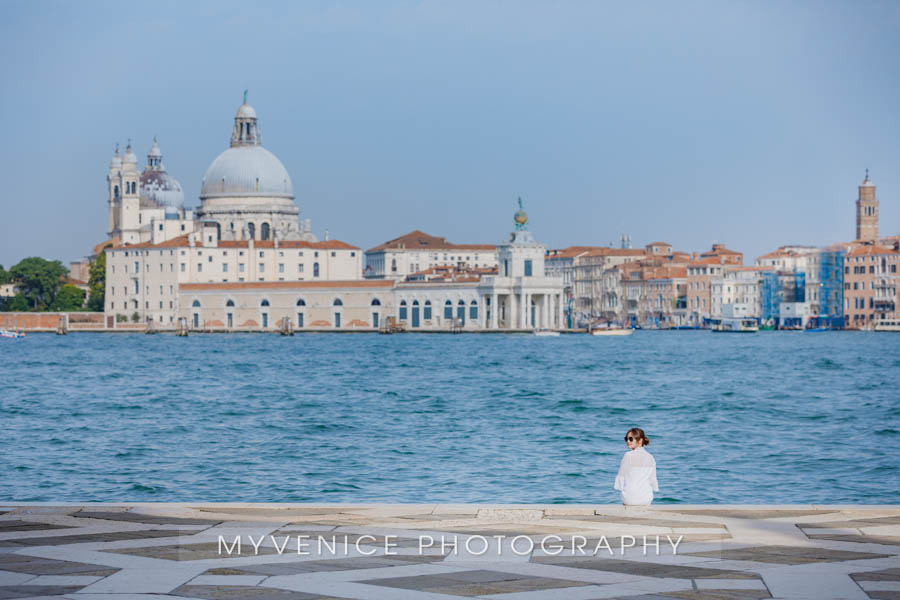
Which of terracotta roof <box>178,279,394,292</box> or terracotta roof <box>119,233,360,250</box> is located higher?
terracotta roof <box>119,233,360,250</box>

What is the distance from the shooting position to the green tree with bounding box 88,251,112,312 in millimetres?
80250

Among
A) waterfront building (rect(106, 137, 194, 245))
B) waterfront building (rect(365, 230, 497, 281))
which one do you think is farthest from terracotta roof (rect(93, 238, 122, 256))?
waterfront building (rect(365, 230, 497, 281))

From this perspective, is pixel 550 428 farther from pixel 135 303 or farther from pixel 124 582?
pixel 135 303

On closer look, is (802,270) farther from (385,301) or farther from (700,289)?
(385,301)

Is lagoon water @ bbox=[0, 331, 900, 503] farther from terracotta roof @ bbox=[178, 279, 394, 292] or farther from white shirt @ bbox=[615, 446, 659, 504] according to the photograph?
terracotta roof @ bbox=[178, 279, 394, 292]

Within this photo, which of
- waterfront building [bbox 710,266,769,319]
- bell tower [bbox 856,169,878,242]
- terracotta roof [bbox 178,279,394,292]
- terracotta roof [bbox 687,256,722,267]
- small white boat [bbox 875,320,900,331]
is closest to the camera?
terracotta roof [bbox 178,279,394,292]

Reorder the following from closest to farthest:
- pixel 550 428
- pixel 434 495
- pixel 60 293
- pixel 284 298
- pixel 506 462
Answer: pixel 434 495 < pixel 506 462 < pixel 550 428 < pixel 284 298 < pixel 60 293

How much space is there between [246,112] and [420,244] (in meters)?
20.0

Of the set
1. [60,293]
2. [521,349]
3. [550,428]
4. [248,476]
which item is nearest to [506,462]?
[248,476]

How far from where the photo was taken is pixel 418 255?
102 metres

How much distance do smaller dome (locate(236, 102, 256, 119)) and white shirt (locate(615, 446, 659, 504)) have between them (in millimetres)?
84022

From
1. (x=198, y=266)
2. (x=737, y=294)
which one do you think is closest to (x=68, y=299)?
(x=198, y=266)

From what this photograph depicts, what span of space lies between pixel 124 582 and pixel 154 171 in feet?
296

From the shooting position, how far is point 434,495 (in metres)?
11.2
